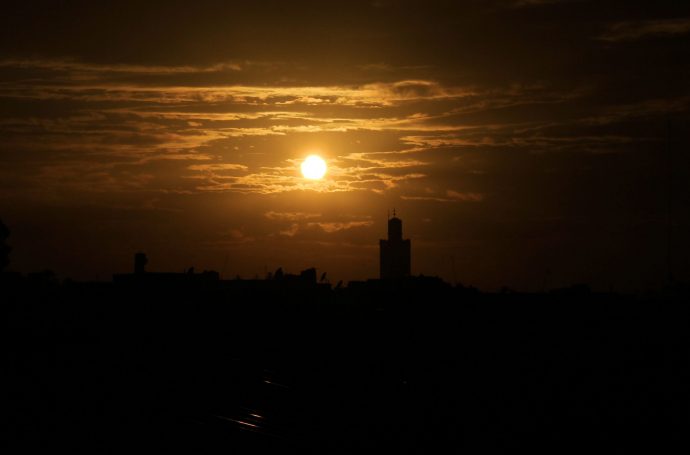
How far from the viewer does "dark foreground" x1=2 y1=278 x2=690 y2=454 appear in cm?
2758

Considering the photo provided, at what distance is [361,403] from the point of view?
3612 cm

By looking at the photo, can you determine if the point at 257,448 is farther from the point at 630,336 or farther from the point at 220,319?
the point at 220,319

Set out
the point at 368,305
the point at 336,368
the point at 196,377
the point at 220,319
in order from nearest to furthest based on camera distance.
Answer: the point at 196,377 → the point at 336,368 → the point at 220,319 → the point at 368,305

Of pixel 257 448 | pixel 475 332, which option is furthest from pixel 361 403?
pixel 475 332

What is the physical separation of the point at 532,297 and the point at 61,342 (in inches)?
2002

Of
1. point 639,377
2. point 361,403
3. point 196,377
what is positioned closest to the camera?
point 361,403

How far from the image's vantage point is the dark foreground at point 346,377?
2758cm

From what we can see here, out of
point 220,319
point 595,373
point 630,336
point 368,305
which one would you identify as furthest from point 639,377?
point 368,305

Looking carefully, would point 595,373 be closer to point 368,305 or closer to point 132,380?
point 132,380

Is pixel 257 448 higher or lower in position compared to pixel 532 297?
lower

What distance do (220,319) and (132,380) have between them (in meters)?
38.7

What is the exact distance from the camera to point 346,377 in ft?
145

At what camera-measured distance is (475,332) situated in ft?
200

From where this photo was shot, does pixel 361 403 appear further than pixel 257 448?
Yes
